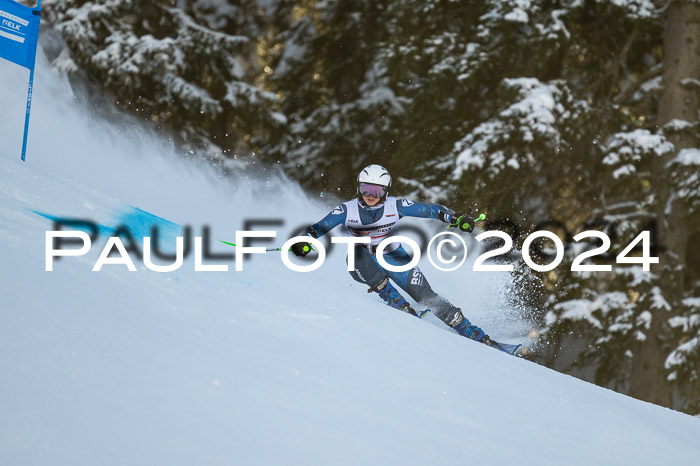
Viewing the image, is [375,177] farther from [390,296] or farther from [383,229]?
[390,296]

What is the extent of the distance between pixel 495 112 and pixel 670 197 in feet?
9.18

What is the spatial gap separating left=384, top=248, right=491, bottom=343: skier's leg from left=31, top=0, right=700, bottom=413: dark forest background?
4.18 m

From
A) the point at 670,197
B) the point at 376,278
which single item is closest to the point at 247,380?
the point at 376,278

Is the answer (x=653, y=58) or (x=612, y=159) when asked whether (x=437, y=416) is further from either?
(x=653, y=58)

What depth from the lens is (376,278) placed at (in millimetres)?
6871

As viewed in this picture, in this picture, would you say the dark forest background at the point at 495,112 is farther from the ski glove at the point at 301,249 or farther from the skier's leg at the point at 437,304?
the ski glove at the point at 301,249

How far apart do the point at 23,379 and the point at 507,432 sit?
7.70ft

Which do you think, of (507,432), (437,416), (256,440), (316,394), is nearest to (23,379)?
(256,440)

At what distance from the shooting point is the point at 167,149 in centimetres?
1310

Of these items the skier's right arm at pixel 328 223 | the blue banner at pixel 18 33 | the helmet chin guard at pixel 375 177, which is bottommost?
the skier's right arm at pixel 328 223

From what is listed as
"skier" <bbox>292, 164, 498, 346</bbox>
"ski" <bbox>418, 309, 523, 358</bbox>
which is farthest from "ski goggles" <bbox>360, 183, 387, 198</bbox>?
"ski" <bbox>418, 309, 523, 358</bbox>

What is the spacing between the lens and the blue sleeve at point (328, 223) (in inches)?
269

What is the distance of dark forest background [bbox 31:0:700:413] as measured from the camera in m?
11.0

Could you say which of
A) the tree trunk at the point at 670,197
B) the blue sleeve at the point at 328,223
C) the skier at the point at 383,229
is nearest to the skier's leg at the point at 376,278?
the skier at the point at 383,229
